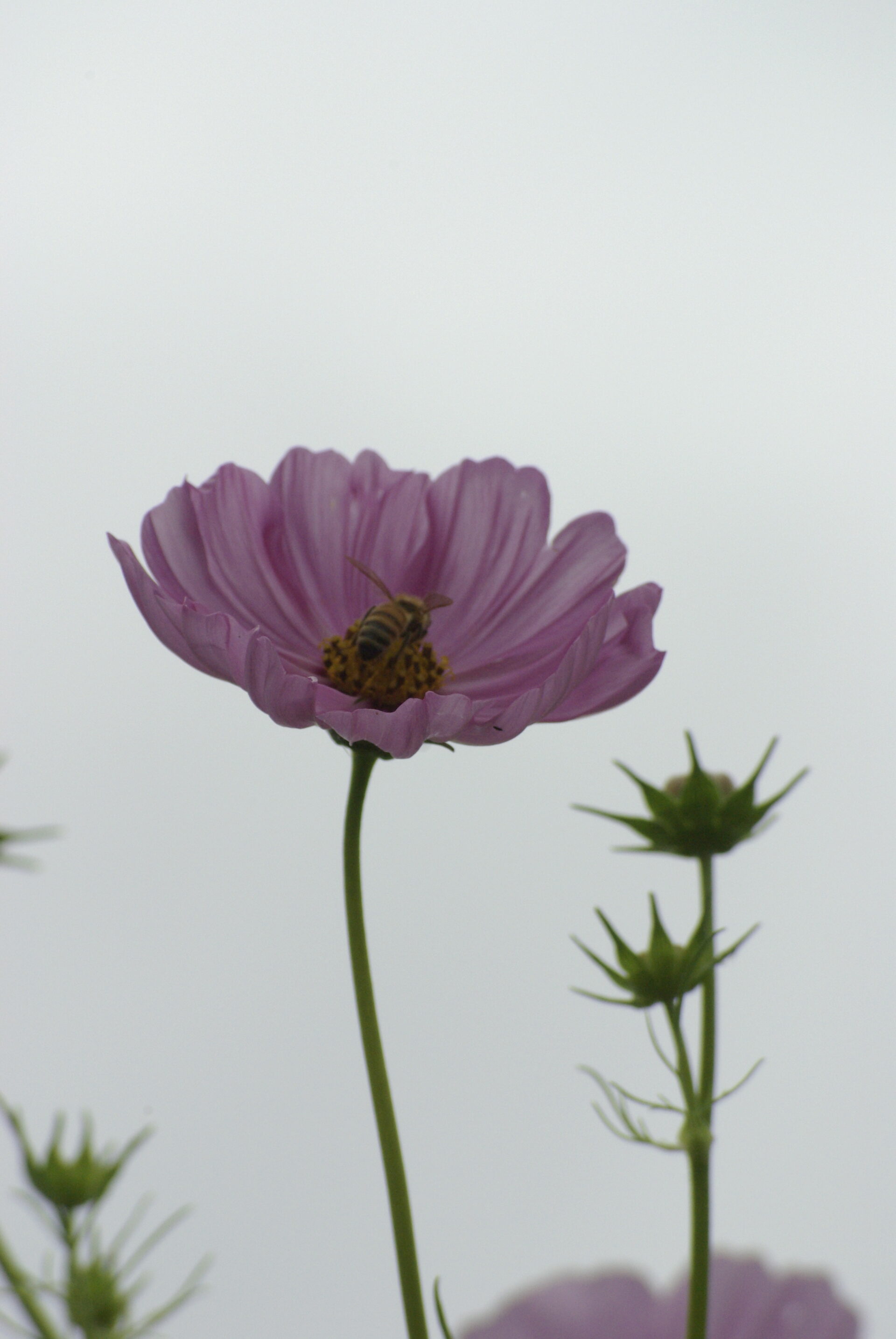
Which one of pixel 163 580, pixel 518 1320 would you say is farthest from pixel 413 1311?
pixel 163 580

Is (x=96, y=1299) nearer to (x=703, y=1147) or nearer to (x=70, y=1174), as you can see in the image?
(x=70, y=1174)

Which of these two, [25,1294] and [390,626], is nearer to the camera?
[25,1294]

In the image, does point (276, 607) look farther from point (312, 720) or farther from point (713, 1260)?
point (713, 1260)

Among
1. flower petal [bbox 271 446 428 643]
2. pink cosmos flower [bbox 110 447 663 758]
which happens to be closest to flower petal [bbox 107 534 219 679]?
pink cosmos flower [bbox 110 447 663 758]

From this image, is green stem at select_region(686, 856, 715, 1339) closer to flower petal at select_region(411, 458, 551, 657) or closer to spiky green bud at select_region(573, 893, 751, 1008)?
spiky green bud at select_region(573, 893, 751, 1008)

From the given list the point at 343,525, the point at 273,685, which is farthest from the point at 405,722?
the point at 343,525

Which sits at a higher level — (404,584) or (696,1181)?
(404,584)
